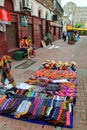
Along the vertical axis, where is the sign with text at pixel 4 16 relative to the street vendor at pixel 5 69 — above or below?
above

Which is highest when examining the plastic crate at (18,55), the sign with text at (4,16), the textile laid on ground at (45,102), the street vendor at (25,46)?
the sign with text at (4,16)

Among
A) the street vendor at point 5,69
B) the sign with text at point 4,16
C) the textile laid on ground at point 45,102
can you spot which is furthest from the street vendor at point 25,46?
the street vendor at point 5,69

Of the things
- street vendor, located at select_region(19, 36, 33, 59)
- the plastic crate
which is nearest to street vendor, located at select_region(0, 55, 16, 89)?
the plastic crate

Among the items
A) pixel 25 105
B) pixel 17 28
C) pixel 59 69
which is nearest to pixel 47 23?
pixel 17 28

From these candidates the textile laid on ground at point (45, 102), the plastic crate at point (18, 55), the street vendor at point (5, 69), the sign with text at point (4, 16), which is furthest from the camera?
the plastic crate at point (18, 55)

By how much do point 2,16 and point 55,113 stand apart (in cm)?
700

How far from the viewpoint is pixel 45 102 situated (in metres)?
4.57

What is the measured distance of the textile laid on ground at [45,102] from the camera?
3.96 m

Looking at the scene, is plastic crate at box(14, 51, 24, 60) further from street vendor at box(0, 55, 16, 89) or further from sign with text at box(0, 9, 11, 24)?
street vendor at box(0, 55, 16, 89)

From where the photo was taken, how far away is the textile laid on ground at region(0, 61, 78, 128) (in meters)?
3.96

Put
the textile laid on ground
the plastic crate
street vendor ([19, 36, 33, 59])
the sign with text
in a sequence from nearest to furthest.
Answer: the textile laid on ground, the sign with text, the plastic crate, street vendor ([19, 36, 33, 59])

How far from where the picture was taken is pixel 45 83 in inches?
235

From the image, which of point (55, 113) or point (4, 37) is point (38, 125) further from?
point (4, 37)

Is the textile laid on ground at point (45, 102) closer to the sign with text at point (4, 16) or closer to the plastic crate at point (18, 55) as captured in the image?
the sign with text at point (4, 16)
